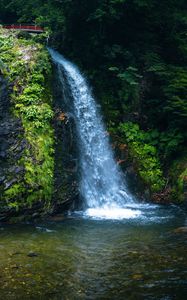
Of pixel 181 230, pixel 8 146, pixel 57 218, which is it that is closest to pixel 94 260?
pixel 181 230

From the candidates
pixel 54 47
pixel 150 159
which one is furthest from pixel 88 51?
pixel 150 159

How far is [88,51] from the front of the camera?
18.1 m

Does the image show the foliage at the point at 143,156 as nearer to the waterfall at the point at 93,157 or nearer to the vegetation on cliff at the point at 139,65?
the vegetation on cliff at the point at 139,65

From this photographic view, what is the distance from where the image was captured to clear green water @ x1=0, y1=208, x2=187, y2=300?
708cm

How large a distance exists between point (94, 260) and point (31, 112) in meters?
6.44

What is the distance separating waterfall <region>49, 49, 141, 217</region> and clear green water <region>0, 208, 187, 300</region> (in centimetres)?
201

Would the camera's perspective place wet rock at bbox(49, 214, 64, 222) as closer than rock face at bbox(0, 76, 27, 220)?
Yes

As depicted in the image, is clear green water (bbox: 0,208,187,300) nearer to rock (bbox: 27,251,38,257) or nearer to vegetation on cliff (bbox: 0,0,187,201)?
rock (bbox: 27,251,38,257)

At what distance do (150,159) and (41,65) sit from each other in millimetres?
5444

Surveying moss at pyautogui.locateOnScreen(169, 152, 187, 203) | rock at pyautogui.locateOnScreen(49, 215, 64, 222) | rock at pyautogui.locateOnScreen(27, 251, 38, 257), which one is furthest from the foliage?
rock at pyautogui.locateOnScreen(27, 251, 38, 257)

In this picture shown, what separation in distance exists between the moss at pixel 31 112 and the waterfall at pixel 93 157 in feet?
4.42

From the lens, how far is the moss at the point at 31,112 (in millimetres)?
12281

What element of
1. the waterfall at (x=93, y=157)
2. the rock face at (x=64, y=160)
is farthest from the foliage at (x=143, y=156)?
the rock face at (x=64, y=160)

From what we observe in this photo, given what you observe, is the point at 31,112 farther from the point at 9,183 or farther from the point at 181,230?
the point at 181,230
